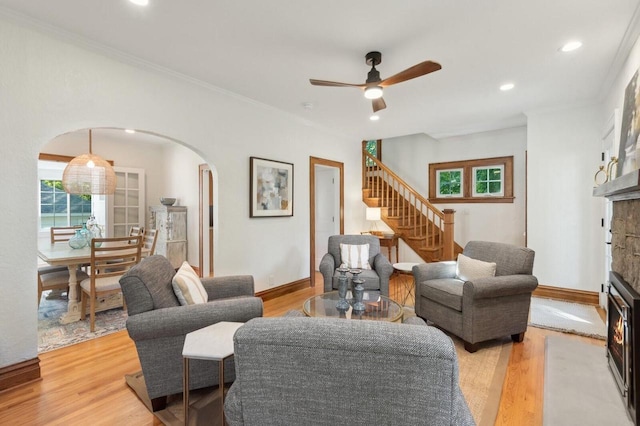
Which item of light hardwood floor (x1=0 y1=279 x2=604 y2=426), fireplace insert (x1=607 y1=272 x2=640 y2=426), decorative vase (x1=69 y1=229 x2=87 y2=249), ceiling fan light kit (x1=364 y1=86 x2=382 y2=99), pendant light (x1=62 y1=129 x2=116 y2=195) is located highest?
ceiling fan light kit (x1=364 y1=86 x2=382 y2=99)

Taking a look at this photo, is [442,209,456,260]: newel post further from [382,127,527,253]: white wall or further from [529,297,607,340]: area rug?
[529,297,607,340]: area rug

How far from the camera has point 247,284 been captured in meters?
2.72

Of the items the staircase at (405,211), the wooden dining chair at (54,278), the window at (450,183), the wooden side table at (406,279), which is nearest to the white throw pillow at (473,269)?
the wooden side table at (406,279)

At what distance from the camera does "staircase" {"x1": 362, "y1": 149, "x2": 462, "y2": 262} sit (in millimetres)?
5676

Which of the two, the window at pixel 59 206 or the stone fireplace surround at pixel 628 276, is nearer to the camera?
the stone fireplace surround at pixel 628 276

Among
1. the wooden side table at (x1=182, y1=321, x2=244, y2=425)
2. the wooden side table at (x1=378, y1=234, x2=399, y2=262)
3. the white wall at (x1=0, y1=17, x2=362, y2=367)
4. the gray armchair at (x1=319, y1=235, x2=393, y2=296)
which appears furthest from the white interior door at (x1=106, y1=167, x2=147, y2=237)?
the wooden side table at (x1=182, y1=321, x2=244, y2=425)

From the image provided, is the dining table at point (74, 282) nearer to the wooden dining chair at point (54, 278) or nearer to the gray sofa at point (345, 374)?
the wooden dining chair at point (54, 278)

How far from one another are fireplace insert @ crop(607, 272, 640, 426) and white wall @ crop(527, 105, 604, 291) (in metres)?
1.98

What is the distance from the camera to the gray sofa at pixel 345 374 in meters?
0.89

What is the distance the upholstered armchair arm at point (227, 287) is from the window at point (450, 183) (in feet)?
16.4

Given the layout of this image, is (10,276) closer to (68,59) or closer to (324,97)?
(68,59)

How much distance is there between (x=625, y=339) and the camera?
1911mm

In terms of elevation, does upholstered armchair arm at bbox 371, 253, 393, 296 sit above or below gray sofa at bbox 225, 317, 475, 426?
below

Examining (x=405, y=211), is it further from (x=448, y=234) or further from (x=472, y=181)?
(x=472, y=181)
